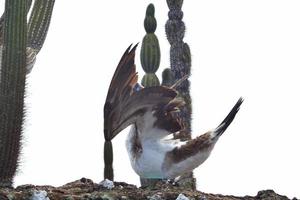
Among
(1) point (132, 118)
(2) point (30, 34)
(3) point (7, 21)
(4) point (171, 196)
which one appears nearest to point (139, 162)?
(1) point (132, 118)

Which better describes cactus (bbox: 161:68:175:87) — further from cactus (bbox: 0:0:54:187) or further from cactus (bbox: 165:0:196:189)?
cactus (bbox: 0:0:54:187)

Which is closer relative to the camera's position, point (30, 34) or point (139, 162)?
point (139, 162)

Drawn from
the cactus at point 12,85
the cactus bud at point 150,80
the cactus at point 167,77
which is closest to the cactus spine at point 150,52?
the cactus bud at point 150,80

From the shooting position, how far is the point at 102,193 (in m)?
6.34

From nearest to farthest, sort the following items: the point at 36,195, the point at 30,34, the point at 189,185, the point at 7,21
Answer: the point at 36,195 < the point at 7,21 < the point at 30,34 < the point at 189,185

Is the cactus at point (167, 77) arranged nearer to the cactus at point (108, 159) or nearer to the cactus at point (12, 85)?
the cactus at point (12, 85)

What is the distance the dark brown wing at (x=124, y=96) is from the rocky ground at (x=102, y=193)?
558 millimetres

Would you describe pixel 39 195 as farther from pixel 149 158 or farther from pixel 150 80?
pixel 150 80

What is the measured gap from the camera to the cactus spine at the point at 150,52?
10719 millimetres

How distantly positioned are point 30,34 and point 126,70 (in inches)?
90.0

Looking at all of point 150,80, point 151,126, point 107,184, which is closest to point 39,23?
point 150,80

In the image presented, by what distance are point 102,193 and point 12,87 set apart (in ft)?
6.72

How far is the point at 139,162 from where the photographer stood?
24.7 ft

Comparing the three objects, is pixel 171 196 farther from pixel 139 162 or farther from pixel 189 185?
pixel 189 185
